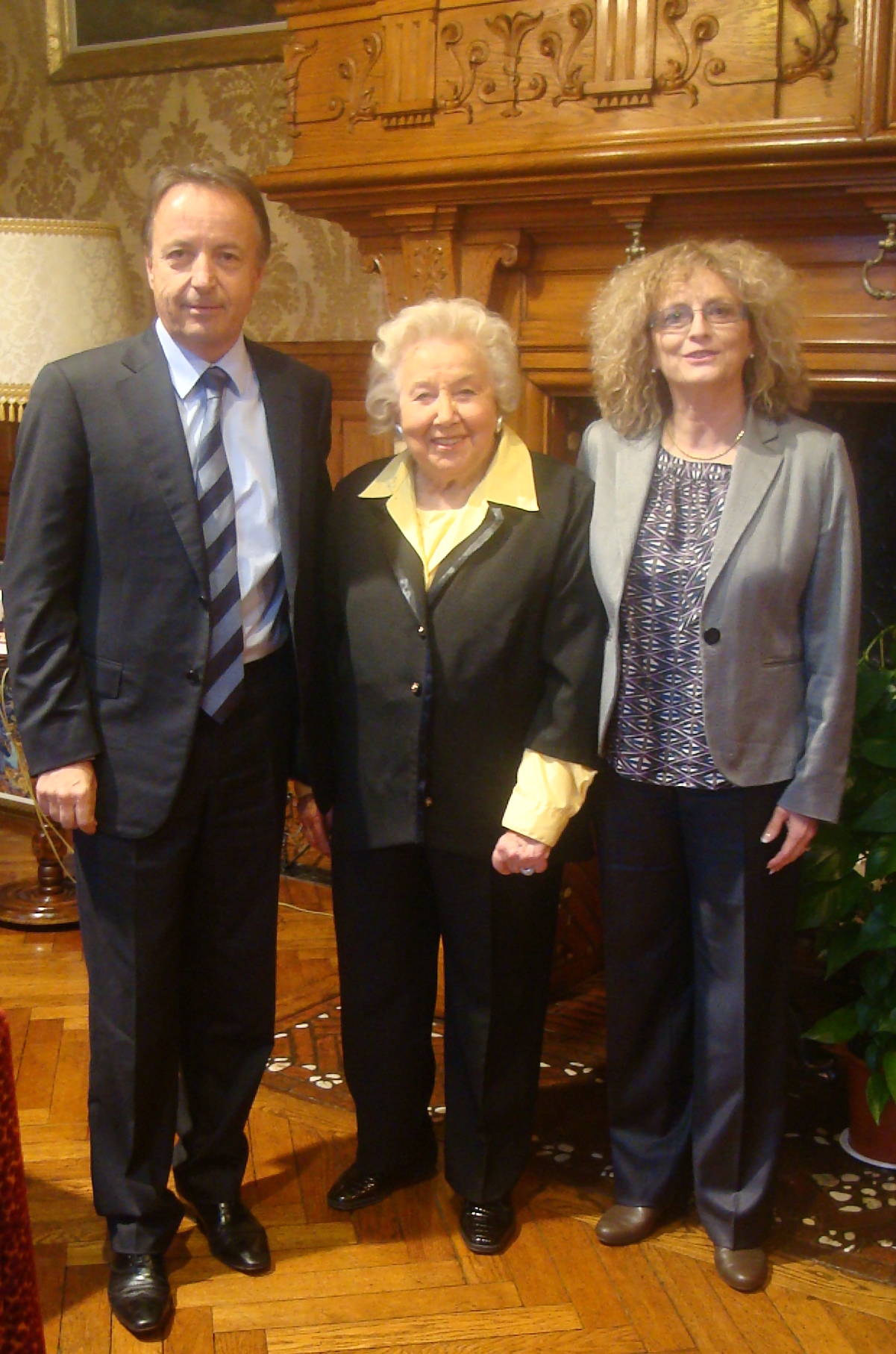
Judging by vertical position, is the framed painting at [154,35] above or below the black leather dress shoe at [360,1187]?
above

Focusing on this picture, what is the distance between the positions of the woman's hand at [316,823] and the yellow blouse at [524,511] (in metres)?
0.32

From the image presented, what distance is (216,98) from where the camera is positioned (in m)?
3.78

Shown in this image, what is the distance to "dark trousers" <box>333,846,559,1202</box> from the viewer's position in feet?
6.54

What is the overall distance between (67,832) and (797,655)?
2319 millimetres

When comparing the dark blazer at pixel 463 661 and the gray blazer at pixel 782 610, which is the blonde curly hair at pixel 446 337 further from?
the gray blazer at pixel 782 610

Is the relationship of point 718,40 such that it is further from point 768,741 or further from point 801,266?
point 768,741

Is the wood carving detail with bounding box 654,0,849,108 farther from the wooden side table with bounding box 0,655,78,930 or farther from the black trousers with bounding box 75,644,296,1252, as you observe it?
the wooden side table with bounding box 0,655,78,930

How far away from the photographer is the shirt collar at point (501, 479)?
1912 millimetres

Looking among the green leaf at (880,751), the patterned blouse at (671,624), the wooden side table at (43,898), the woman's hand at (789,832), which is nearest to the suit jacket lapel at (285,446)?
the patterned blouse at (671,624)

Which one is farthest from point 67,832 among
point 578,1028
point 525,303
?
point 525,303

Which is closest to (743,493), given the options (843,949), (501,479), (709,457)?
(709,457)

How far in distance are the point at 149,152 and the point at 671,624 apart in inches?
108

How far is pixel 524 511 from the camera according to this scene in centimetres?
191

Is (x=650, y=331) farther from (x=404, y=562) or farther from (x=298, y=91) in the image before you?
(x=298, y=91)
